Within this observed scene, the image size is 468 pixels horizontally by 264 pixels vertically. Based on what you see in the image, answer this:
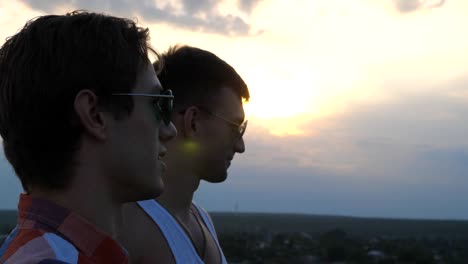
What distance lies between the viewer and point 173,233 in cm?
315

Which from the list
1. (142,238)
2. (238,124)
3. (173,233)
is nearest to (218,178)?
(238,124)

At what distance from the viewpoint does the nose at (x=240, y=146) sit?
3.65 m

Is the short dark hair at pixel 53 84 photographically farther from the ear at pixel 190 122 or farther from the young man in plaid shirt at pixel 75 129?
the ear at pixel 190 122

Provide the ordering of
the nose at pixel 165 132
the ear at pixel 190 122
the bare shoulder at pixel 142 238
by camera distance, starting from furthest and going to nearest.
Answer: the ear at pixel 190 122
the bare shoulder at pixel 142 238
the nose at pixel 165 132

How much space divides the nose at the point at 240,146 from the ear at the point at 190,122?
24 cm

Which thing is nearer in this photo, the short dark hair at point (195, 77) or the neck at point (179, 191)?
the neck at point (179, 191)

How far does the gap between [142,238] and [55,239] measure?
1.27 metres

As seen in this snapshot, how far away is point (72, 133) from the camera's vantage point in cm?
196

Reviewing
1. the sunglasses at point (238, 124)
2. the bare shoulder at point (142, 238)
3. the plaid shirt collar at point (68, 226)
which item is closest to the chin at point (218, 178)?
the sunglasses at point (238, 124)

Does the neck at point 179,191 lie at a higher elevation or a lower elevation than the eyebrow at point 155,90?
lower

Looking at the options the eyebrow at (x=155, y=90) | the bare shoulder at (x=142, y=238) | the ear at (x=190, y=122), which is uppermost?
the ear at (x=190, y=122)

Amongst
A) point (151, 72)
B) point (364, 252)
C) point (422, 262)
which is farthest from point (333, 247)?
point (151, 72)

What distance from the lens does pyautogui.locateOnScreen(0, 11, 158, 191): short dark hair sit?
1.91m

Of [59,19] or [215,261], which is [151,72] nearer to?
[59,19]
